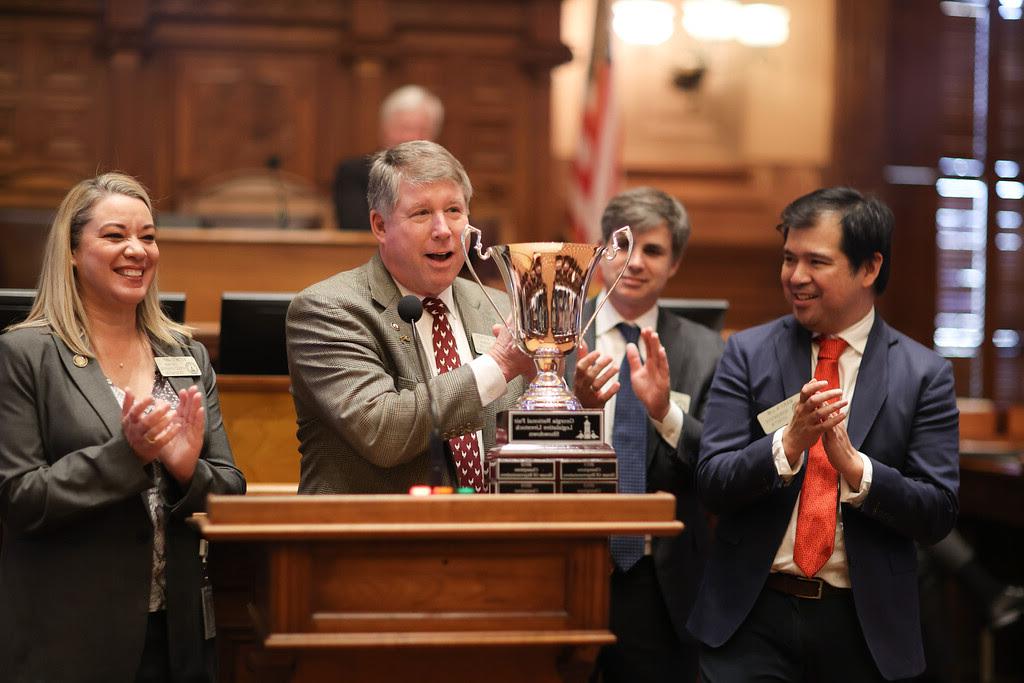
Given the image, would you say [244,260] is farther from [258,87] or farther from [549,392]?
[549,392]

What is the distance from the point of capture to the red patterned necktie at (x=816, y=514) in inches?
97.9

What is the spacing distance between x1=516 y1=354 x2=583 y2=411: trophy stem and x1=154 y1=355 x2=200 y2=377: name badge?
2.75 ft

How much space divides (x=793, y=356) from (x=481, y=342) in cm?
73

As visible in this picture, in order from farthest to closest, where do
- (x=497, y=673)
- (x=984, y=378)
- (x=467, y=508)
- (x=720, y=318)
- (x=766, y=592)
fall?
1. (x=984, y=378)
2. (x=720, y=318)
3. (x=766, y=592)
4. (x=497, y=673)
5. (x=467, y=508)

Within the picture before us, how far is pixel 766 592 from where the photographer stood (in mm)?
2541

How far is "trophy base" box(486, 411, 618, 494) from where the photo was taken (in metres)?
1.98

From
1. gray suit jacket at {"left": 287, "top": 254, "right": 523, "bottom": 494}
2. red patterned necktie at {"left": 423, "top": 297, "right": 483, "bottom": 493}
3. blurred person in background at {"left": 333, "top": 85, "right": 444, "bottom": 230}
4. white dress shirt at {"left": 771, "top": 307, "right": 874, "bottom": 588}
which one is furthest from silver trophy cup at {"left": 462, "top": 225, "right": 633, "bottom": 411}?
blurred person in background at {"left": 333, "top": 85, "right": 444, "bottom": 230}

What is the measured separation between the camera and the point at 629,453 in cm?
294

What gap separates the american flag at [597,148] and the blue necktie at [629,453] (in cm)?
391

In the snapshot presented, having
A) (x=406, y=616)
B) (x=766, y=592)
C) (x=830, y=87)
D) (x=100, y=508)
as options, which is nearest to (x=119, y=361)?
(x=100, y=508)

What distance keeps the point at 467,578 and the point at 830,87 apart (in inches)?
269

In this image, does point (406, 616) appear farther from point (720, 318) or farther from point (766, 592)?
point (720, 318)

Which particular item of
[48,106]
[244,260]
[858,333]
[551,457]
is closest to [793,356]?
[858,333]

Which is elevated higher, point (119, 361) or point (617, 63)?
point (617, 63)
